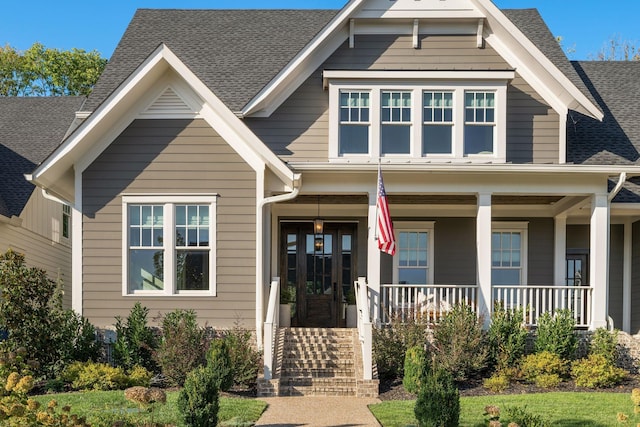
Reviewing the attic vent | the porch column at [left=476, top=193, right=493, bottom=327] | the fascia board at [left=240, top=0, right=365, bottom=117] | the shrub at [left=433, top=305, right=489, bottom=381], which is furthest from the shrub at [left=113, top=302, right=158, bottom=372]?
the porch column at [left=476, top=193, right=493, bottom=327]

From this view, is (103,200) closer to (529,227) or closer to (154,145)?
(154,145)

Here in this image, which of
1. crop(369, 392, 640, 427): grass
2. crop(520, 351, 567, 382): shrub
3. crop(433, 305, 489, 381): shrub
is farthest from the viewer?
crop(433, 305, 489, 381): shrub

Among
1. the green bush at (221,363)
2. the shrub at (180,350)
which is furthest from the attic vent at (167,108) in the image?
the green bush at (221,363)

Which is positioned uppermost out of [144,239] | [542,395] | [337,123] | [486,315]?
[337,123]

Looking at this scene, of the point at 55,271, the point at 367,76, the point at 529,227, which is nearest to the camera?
the point at 367,76

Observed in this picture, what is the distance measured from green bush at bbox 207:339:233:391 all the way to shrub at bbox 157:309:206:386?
757 millimetres

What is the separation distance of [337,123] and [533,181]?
13.6 ft

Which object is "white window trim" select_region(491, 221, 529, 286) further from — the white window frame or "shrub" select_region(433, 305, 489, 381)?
the white window frame

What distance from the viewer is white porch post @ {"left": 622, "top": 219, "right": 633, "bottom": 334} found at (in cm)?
1822

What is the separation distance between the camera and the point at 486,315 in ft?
50.3

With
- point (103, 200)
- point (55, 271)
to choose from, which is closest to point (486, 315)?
point (103, 200)

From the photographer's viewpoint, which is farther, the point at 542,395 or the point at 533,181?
the point at 533,181

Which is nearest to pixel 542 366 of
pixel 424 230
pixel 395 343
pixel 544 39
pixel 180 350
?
pixel 395 343

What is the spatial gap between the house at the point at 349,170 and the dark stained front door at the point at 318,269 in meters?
0.04
